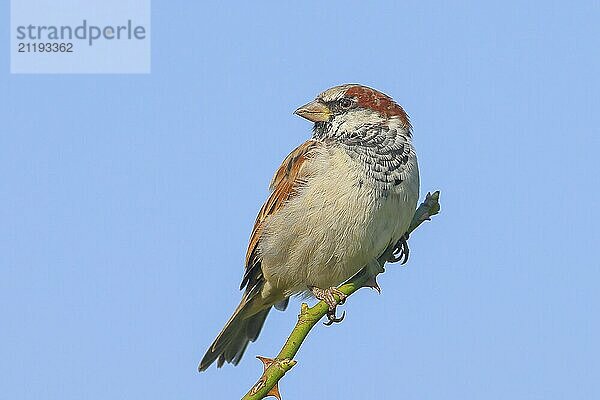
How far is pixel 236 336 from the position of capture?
5.75 meters

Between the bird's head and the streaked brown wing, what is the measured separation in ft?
0.51

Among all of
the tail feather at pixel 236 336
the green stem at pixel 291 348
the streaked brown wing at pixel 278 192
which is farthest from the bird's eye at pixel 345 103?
the green stem at pixel 291 348

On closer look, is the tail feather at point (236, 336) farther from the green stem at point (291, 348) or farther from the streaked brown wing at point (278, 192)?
the green stem at point (291, 348)

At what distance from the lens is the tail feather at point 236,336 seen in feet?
18.2

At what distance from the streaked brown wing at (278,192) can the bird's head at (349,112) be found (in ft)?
0.51

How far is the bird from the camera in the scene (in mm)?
5113

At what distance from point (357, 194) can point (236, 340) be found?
1.34m

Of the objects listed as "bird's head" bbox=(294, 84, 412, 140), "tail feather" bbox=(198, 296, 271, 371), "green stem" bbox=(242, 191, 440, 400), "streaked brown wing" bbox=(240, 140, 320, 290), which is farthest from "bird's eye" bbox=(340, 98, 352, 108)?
"green stem" bbox=(242, 191, 440, 400)

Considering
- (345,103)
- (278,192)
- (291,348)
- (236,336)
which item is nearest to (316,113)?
(345,103)

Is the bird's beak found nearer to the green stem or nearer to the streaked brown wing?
the streaked brown wing

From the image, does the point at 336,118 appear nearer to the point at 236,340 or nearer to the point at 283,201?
the point at 283,201

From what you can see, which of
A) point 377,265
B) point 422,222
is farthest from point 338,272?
point 422,222

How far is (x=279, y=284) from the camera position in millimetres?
5641

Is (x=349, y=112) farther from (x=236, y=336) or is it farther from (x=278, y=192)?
(x=236, y=336)
